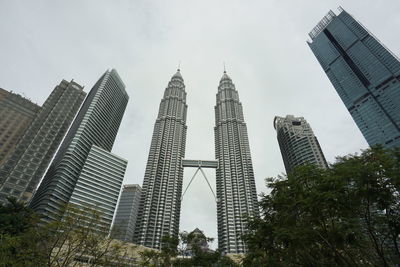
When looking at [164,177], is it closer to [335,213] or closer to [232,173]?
[232,173]

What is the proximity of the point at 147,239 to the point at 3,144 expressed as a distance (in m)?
84.3

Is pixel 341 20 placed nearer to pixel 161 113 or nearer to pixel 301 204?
pixel 161 113

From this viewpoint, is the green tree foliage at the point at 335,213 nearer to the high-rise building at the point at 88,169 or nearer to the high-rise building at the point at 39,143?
the high-rise building at the point at 88,169

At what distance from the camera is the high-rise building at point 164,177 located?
108 m

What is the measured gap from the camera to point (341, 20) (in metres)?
135

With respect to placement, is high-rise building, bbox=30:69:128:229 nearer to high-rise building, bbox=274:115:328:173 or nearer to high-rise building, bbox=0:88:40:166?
high-rise building, bbox=0:88:40:166

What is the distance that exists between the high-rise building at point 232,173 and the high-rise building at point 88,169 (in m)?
55.9

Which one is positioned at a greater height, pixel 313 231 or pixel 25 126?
pixel 25 126

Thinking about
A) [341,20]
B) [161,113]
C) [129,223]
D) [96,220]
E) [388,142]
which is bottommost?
[96,220]

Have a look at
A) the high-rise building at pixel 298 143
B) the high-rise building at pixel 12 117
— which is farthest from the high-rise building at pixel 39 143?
the high-rise building at pixel 298 143

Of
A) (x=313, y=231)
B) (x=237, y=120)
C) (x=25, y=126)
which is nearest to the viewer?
(x=313, y=231)

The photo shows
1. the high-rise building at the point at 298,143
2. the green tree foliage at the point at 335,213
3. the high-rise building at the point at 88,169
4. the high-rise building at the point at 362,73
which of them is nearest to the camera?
the green tree foliage at the point at 335,213

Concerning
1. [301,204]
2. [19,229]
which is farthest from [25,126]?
[301,204]

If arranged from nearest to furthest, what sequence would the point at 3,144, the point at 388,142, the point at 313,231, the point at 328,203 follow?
the point at 328,203
the point at 313,231
the point at 388,142
the point at 3,144
